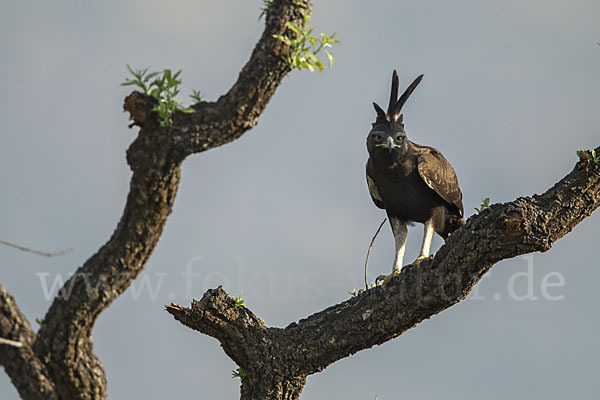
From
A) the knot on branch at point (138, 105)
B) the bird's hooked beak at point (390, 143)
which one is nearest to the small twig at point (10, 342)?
the knot on branch at point (138, 105)

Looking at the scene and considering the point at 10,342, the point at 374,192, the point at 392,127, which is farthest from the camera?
the point at 374,192

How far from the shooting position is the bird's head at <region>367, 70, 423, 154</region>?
8234 millimetres

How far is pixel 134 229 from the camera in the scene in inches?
190

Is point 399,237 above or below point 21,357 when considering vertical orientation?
above

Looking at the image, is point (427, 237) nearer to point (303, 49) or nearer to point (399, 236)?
point (399, 236)

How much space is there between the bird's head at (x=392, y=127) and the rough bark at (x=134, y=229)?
144 inches

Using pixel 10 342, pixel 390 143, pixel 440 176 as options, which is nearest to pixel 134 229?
pixel 10 342

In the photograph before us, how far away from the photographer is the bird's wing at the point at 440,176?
8.20m

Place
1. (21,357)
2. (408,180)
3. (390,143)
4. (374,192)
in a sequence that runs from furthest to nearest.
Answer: (374,192) → (408,180) → (390,143) → (21,357)

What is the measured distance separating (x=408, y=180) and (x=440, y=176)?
0.37m

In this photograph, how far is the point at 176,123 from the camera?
15.5ft

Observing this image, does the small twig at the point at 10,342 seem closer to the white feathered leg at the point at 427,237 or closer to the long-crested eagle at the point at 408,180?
the long-crested eagle at the point at 408,180

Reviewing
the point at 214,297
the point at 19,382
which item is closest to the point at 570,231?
the point at 214,297

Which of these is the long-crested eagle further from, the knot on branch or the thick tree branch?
the thick tree branch
